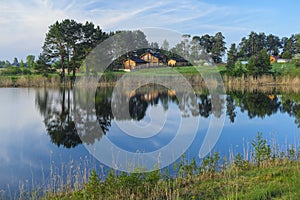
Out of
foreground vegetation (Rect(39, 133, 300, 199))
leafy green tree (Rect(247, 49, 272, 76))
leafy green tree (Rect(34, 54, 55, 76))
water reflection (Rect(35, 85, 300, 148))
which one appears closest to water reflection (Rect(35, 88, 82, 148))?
water reflection (Rect(35, 85, 300, 148))

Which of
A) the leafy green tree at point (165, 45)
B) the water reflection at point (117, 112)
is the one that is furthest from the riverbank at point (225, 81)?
the leafy green tree at point (165, 45)

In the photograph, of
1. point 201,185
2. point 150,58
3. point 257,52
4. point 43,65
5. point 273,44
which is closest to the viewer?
point 201,185

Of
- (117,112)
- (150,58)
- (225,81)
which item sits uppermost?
(150,58)

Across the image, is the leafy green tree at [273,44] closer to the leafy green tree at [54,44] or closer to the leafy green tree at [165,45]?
the leafy green tree at [54,44]

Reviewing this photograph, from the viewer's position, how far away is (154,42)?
7.33m

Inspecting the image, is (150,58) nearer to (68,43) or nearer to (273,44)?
(68,43)

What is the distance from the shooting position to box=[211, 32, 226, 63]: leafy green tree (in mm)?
46125

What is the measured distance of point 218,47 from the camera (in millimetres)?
48375

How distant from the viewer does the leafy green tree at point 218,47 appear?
1816 inches

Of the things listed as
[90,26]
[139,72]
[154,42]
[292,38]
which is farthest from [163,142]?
[292,38]

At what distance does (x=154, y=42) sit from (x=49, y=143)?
17.5 ft

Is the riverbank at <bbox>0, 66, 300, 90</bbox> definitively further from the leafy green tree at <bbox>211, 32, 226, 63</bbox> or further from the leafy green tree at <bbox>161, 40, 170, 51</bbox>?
the leafy green tree at <bbox>161, 40, 170, 51</bbox>

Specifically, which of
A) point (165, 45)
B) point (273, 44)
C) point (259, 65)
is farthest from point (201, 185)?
point (273, 44)

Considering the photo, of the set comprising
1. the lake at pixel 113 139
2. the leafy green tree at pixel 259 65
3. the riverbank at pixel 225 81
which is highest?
the leafy green tree at pixel 259 65
